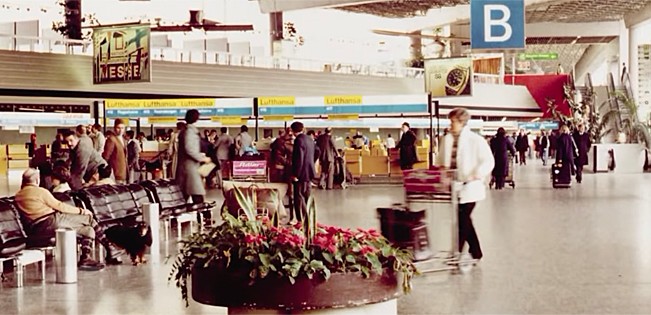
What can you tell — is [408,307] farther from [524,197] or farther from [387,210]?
[524,197]

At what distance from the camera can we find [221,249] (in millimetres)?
4730

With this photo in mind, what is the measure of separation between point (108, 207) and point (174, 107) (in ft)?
71.5

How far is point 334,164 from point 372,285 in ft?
65.3

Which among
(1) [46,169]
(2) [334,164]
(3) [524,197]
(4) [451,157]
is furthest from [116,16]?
(4) [451,157]

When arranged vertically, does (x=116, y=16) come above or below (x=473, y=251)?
above

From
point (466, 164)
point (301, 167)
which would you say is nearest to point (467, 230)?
point (466, 164)

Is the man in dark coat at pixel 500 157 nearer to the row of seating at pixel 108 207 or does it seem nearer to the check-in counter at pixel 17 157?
the row of seating at pixel 108 207

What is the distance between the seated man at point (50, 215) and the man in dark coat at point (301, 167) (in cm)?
444

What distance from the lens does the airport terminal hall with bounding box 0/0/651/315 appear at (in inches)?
190

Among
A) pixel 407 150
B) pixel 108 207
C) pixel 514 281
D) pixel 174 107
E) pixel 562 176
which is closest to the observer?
pixel 514 281

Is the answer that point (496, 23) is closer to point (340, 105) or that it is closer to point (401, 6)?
point (340, 105)

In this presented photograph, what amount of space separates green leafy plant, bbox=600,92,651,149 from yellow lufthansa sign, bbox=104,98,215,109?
523 inches

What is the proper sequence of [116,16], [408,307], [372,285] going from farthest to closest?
[116,16] < [408,307] < [372,285]

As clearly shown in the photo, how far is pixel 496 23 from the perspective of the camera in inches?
517
